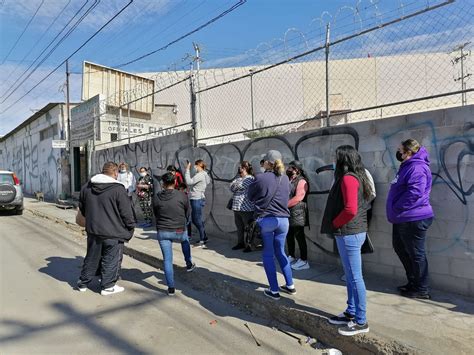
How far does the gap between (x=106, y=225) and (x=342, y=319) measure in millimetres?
3206

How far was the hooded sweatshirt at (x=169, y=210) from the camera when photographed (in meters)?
4.98

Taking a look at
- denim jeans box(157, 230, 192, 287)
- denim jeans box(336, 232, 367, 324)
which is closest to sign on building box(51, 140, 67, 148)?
denim jeans box(157, 230, 192, 287)

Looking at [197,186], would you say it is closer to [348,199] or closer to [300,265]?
[300,265]

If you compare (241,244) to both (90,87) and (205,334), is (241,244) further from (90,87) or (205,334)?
(90,87)

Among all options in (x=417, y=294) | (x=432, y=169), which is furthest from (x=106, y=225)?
(x=432, y=169)

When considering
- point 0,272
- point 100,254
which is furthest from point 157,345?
point 0,272

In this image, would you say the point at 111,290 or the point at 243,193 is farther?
the point at 243,193

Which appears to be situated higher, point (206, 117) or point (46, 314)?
point (206, 117)

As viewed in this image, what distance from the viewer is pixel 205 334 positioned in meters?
3.91

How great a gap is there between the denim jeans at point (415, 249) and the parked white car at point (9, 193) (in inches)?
528

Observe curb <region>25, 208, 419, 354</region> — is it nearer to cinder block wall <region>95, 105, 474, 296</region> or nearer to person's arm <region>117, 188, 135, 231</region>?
person's arm <region>117, 188, 135, 231</region>

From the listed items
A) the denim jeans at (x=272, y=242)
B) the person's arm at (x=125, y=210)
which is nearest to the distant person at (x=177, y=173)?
the person's arm at (x=125, y=210)

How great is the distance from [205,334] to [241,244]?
3.23m

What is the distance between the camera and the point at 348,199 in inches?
135
